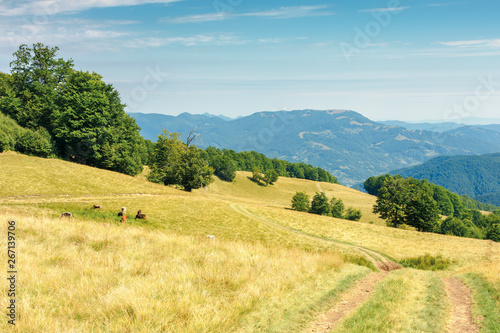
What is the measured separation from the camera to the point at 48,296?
24.8ft

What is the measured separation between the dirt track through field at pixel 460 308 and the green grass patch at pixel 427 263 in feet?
46.7

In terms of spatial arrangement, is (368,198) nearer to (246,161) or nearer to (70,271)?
(246,161)

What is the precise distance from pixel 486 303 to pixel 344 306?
251 inches

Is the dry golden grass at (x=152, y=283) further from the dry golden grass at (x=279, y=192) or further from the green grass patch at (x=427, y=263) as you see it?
the dry golden grass at (x=279, y=192)

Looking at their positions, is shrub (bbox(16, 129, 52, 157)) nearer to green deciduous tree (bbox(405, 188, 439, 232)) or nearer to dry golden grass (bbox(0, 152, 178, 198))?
dry golden grass (bbox(0, 152, 178, 198))

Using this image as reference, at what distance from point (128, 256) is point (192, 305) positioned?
5.30 m

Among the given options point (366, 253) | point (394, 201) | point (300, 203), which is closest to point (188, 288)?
point (366, 253)

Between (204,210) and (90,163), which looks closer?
(204,210)

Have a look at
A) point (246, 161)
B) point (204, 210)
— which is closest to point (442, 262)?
point (204, 210)

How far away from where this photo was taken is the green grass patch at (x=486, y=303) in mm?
9019

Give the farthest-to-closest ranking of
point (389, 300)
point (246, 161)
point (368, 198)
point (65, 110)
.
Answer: point (246, 161) → point (368, 198) → point (65, 110) → point (389, 300)

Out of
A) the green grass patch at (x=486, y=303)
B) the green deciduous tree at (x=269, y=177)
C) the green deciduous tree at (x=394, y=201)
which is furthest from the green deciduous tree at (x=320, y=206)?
the green grass patch at (x=486, y=303)

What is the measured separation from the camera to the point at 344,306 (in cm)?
979

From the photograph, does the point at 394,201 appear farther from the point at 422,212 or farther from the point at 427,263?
the point at 427,263
